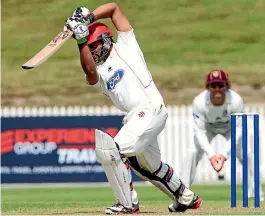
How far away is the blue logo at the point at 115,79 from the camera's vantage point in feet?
35.2

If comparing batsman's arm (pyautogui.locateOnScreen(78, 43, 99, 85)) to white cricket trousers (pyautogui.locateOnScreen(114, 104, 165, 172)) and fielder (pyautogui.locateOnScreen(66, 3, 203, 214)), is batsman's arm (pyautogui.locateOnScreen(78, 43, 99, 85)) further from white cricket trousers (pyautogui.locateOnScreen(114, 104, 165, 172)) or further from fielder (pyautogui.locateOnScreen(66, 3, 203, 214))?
white cricket trousers (pyautogui.locateOnScreen(114, 104, 165, 172))

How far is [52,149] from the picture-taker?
68.8ft

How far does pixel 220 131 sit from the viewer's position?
1495cm

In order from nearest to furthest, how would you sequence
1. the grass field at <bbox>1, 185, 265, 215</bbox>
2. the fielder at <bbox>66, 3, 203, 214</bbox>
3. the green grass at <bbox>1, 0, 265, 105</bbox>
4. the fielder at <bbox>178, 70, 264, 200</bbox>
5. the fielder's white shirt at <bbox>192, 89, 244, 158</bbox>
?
the fielder at <bbox>66, 3, 203, 214</bbox>
the grass field at <bbox>1, 185, 265, 215</bbox>
the fielder at <bbox>178, 70, 264, 200</bbox>
the fielder's white shirt at <bbox>192, 89, 244, 158</bbox>
the green grass at <bbox>1, 0, 265, 105</bbox>

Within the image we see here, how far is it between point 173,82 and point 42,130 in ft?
31.5

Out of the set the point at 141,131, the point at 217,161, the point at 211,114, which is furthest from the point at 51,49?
the point at 211,114

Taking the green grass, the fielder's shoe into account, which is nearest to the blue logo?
the fielder's shoe

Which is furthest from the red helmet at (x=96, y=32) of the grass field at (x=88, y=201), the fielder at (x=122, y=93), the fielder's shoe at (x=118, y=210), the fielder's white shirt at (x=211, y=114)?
the fielder's white shirt at (x=211, y=114)

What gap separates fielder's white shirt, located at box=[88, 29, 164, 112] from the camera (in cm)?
1073

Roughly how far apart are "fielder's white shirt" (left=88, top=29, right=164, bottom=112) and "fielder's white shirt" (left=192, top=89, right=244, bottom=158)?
140 inches

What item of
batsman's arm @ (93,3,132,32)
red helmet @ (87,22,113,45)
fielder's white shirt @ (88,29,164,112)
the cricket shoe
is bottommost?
the cricket shoe

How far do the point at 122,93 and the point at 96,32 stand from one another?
62 centimetres

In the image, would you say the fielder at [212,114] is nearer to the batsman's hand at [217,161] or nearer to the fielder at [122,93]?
the batsman's hand at [217,161]

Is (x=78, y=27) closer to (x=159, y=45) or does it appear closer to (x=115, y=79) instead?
(x=115, y=79)
